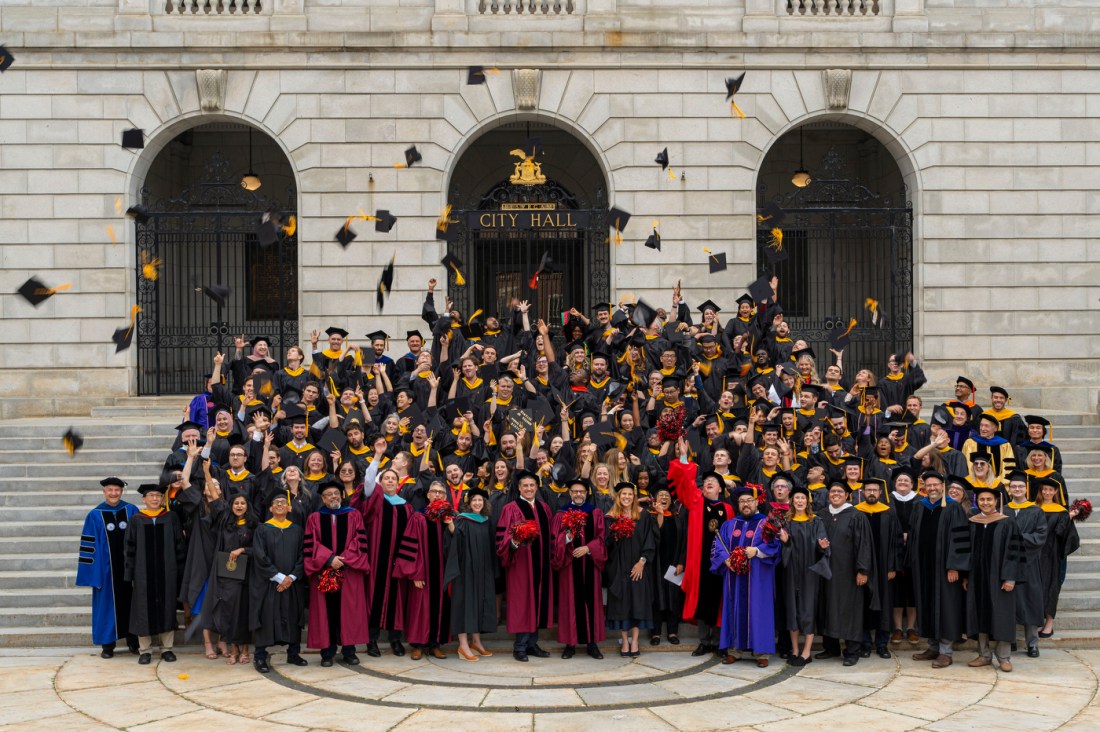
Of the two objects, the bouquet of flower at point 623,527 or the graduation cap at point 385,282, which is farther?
the graduation cap at point 385,282

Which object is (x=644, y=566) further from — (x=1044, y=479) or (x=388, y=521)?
(x=1044, y=479)

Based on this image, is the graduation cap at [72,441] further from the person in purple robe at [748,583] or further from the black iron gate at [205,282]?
the person in purple robe at [748,583]

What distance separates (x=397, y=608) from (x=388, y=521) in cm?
78

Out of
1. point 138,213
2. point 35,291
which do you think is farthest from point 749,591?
point 35,291

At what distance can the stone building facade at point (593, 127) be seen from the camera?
1800cm

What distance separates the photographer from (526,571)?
1060 centimetres

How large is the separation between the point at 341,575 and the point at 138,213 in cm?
936

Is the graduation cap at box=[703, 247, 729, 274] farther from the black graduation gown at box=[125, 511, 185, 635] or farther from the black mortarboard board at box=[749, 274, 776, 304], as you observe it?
the black graduation gown at box=[125, 511, 185, 635]

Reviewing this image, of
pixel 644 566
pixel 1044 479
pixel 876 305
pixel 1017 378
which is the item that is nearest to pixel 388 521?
pixel 644 566

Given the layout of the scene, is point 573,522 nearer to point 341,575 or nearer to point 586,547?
point 586,547

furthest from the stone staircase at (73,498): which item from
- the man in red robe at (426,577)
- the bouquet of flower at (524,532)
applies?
the bouquet of flower at (524,532)

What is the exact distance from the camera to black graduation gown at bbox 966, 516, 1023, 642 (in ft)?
33.0

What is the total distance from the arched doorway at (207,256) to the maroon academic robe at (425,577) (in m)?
8.12

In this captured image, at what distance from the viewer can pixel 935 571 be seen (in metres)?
10.4
